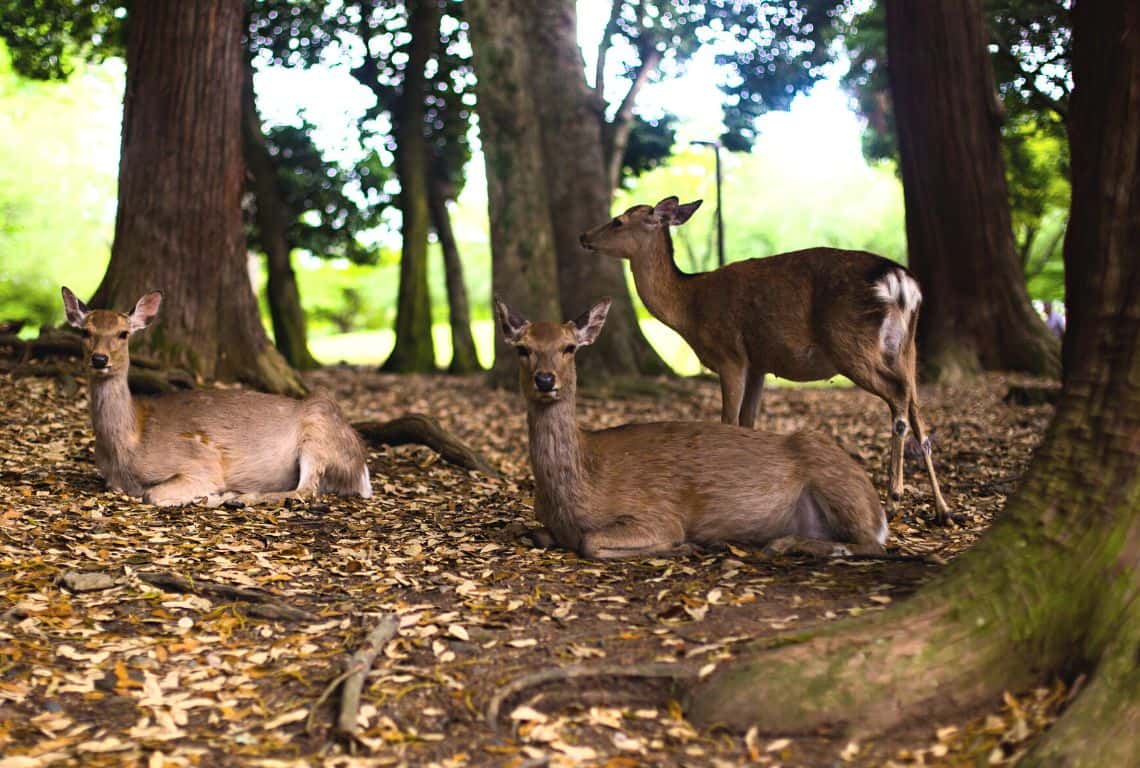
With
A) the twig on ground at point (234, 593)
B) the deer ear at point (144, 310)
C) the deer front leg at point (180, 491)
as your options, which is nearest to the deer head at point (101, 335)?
the deer ear at point (144, 310)

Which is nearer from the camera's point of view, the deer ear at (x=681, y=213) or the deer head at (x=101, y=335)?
the deer head at (x=101, y=335)

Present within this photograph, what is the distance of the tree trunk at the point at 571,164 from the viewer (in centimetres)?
1530

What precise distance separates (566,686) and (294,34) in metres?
19.8

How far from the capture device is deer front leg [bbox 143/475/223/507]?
6.89 metres

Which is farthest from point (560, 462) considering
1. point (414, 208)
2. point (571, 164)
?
point (414, 208)

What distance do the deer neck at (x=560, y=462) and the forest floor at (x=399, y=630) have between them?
0.82ft

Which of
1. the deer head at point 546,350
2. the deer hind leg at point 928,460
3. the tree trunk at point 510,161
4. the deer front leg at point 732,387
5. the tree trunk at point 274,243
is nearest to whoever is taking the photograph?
the deer head at point 546,350

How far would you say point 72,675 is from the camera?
14.3ft

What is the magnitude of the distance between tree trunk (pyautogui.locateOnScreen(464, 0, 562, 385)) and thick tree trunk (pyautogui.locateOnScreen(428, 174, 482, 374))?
7.01 meters

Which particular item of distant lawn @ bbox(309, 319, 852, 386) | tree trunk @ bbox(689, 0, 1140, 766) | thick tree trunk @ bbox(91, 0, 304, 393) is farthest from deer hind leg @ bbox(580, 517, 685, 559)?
distant lawn @ bbox(309, 319, 852, 386)

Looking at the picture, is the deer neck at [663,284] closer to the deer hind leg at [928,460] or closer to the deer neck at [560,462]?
the deer hind leg at [928,460]

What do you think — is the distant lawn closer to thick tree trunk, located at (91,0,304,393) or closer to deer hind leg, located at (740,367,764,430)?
thick tree trunk, located at (91,0,304,393)

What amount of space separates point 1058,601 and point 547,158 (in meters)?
12.1

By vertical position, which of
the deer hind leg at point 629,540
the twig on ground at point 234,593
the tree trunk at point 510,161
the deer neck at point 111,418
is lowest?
the twig on ground at point 234,593
